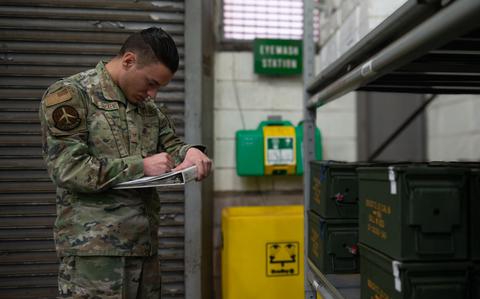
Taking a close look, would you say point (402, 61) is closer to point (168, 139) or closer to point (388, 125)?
point (168, 139)

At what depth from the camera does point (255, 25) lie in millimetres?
2629

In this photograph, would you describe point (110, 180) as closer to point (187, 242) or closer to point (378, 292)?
point (378, 292)

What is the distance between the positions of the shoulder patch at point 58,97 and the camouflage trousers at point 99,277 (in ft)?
1.53

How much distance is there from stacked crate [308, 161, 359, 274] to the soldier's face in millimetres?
648

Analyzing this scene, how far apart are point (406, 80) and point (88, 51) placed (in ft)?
5.44

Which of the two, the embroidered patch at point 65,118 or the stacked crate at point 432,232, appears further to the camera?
the embroidered patch at point 65,118

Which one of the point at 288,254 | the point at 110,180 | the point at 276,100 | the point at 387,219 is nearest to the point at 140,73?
the point at 110,180

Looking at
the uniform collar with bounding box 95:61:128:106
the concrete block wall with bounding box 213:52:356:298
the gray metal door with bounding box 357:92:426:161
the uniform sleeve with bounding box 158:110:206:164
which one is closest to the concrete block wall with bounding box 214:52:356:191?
the concrete block wall with bounding box 213:52:356:298

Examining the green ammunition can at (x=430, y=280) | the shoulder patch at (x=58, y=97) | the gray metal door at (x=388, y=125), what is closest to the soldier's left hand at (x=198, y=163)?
the shoulder patch at (x=58, y=97)

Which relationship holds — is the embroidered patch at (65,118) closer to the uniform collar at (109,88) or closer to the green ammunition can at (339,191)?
the uniform collar at (109,88)

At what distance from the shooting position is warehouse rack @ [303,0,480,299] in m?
0.72

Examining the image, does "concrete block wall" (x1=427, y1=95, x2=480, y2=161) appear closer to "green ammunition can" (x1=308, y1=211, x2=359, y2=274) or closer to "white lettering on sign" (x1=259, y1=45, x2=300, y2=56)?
"white lettering on sign" (x1=259, y1=45, x2=300, y2=56)

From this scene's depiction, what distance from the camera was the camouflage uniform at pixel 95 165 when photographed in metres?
1.12

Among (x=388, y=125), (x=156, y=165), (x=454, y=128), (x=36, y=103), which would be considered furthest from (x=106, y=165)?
(x=454, y=128)
